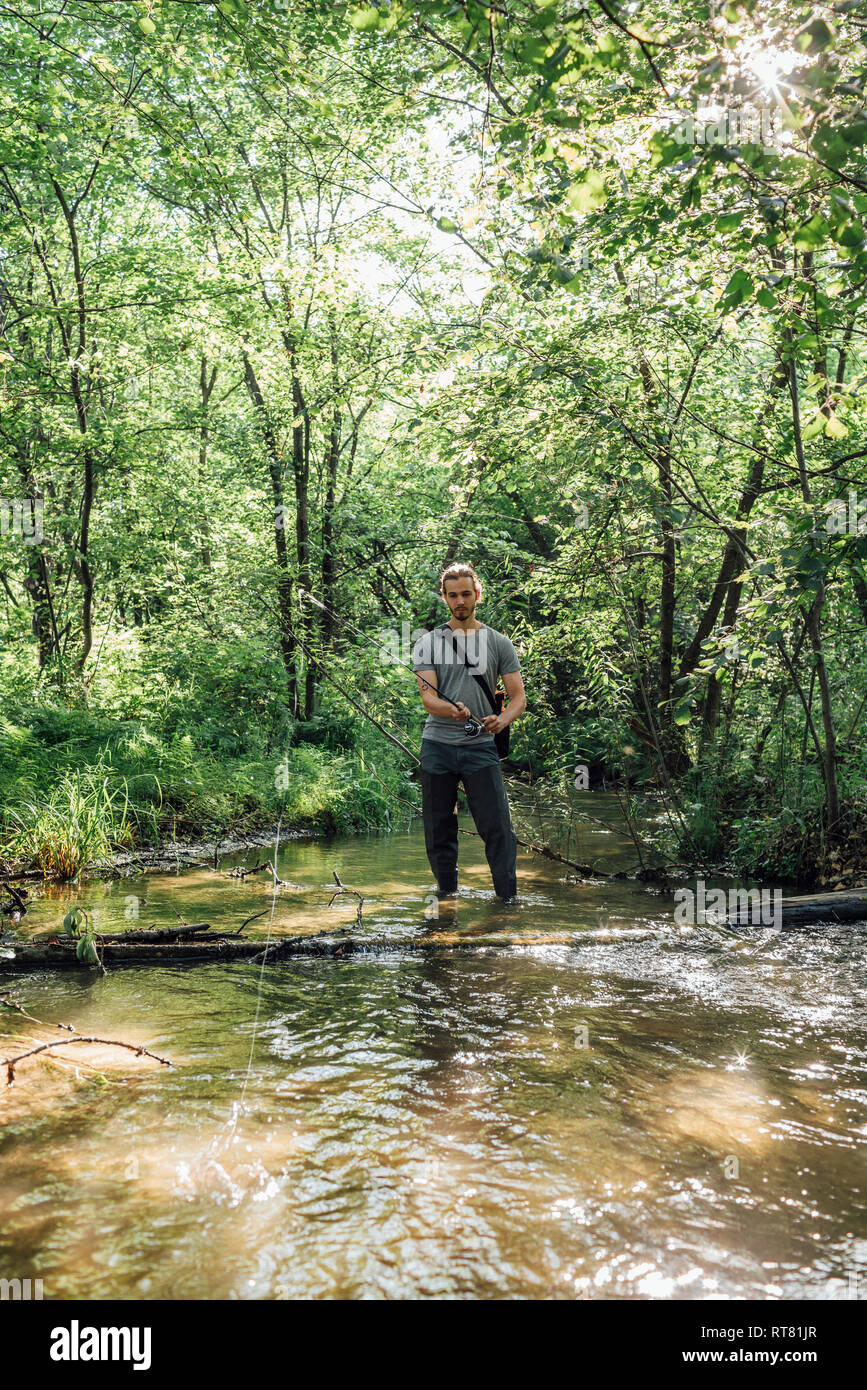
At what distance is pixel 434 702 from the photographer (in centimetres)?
636

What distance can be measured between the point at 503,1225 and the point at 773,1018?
227cm

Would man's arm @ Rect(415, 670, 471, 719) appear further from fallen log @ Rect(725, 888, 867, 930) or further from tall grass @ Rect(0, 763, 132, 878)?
tall grass @ Rect(0, 763, 132, 878)

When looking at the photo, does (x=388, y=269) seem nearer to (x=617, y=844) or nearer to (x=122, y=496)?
(x=122, y=496)

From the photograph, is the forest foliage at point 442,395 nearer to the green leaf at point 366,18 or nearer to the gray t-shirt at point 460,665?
the green leaf at point 366,18

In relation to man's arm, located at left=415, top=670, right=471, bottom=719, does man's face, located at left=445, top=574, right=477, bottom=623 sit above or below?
above

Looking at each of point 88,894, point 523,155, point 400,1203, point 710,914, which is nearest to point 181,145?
point 523,155

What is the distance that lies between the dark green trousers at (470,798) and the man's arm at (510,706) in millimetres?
195

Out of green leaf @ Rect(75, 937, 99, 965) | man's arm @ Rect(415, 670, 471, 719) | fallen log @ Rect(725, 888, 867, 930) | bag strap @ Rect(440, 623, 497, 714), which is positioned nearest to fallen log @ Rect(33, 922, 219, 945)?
green leaf @ Rect(75, 937, 99, 965)

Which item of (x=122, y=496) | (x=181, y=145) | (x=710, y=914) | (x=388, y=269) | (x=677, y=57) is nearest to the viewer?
(x=677, y=57)

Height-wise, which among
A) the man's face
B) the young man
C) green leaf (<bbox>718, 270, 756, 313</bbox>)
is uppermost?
green leaf (<bbox>718, 270, 756, 313</bbox>)

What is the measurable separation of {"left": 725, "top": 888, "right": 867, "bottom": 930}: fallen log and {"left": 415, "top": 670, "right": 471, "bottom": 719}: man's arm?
8.10 ft

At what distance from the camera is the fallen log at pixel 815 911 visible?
6.27 m

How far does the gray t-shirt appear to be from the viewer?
21.1 ft

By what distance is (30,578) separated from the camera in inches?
633
